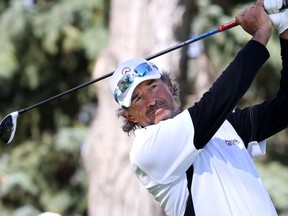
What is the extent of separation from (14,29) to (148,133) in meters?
6.96

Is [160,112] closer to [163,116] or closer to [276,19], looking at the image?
[163,116]

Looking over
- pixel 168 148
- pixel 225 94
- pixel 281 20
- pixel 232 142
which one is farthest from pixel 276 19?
pixel 168 148

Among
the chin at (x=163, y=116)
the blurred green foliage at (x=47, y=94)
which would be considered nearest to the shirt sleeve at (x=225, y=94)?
the chin at (x=163, y=116)

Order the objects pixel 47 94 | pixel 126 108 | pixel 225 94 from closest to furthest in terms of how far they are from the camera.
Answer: pixel 225 94 → pixel 126 108 → pixel 47 94

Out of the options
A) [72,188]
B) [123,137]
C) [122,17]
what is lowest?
[72,188]

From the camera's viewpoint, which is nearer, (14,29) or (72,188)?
(14,29)

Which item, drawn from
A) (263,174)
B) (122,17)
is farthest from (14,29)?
(263,174)

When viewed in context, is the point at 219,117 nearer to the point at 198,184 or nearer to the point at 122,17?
the point at 198,184

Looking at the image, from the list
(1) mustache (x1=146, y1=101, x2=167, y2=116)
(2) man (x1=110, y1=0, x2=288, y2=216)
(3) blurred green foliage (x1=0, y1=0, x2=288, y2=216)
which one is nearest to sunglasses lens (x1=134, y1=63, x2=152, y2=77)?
(2) man (x1=110, y1=0, x2=288, y2=216)

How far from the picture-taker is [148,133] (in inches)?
132

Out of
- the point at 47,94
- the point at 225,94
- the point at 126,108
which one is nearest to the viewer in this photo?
the point at 225,94

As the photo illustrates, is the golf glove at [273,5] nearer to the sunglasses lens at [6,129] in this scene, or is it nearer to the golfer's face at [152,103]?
the golfer's face at [152,103]

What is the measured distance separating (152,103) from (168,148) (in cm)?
19

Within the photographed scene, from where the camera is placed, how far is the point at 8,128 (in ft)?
14.3
